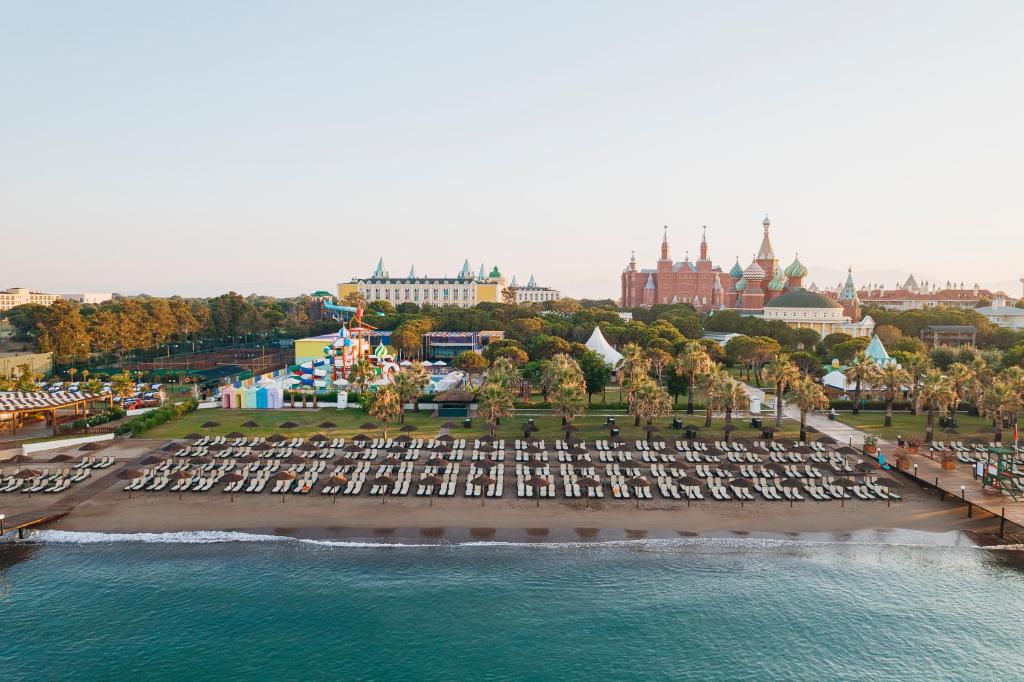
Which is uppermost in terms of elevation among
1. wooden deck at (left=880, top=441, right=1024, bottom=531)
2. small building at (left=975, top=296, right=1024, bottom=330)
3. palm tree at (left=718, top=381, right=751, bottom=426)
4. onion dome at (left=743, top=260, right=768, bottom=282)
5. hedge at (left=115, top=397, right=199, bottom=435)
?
onion dome at (left=743, top=260, right=768, bottom=282)

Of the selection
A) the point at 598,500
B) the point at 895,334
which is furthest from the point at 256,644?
the point at 895,334

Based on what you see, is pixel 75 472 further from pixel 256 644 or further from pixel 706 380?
pixel 706 380

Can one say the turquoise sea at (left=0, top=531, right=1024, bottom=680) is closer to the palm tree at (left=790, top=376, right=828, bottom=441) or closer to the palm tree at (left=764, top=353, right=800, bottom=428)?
the palm tree at (left=790, top=376, right=828, bottom=441)

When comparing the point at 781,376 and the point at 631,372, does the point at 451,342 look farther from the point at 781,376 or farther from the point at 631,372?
the point at 781,376

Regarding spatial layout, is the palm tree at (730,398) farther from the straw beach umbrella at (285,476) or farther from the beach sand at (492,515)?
the straw beach umbrella at (285,476)

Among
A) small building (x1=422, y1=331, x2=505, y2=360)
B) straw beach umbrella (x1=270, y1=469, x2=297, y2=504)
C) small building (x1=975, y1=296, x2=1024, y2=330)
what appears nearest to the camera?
straw beach umbrella (x1=270, y1=469, x2=297, y2=504)

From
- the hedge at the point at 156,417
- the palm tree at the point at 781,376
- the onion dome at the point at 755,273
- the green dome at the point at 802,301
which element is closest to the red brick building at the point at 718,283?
the onion dome at the point at 755,273

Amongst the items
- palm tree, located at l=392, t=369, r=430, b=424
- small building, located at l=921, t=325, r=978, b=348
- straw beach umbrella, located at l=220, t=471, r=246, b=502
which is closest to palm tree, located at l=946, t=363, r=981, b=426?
palm tree, located at l=392, t=369, r=430, b=424
